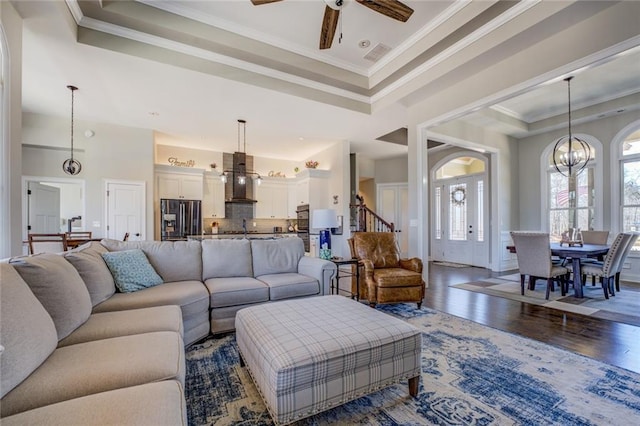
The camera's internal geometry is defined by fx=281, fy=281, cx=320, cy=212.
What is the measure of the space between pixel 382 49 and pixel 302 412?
4400 mm

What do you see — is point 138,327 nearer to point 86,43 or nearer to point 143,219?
point 86,43

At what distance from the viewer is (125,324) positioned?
1.78 meters

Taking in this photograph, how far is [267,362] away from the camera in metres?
1.49

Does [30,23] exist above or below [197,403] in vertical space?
above

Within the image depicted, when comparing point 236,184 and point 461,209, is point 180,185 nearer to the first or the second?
point 236,184

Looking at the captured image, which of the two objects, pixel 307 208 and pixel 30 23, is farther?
pixel 307 208

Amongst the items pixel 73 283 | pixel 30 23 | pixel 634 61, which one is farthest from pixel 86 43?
pixel 634 61

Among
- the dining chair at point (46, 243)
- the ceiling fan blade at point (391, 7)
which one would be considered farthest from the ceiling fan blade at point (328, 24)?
the dining chair at point (46, 243)

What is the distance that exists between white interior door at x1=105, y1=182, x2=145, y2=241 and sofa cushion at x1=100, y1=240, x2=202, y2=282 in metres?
3.24

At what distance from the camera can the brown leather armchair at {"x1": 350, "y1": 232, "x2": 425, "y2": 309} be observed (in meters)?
3.53

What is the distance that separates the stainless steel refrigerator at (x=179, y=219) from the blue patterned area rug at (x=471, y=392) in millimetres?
4415

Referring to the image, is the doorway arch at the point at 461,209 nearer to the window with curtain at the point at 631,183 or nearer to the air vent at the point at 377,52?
the window with curtain at the point at 631,183

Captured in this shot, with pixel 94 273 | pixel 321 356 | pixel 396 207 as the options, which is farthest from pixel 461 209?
pixel 94 273

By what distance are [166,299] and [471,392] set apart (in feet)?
7.85
